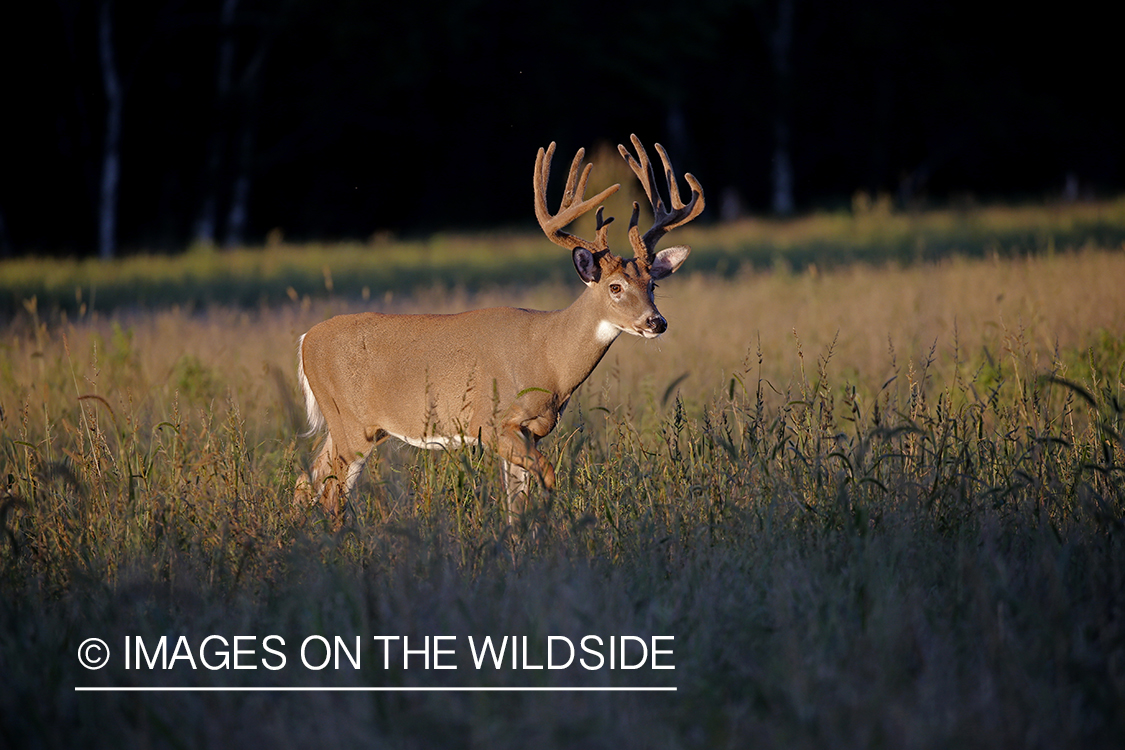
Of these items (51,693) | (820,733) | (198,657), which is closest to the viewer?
(820,733)

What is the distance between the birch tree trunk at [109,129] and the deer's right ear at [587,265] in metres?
18.4

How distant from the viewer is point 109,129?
21.7 metres

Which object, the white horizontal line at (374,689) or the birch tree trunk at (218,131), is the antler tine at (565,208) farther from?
the birch tree trunk at (218,131)

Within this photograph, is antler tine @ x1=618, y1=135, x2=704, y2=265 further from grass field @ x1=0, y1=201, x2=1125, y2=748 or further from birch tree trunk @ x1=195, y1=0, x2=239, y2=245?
birch tree trunk @ x1=195, y1=0, x2=239, y2=245

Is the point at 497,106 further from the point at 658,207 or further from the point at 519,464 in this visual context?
the point at 519,464

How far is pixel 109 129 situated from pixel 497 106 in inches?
600

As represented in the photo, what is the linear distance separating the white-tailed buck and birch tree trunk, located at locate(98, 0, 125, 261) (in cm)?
1749

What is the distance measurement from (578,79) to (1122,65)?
59.8 feet

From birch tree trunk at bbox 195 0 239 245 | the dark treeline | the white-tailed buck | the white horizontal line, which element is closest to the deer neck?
the white-tailed buck

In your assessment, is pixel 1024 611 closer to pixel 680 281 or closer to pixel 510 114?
pixel 680 281

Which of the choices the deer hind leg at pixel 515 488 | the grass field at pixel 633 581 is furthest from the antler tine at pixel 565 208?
the deer hind leg at pixel 515 488

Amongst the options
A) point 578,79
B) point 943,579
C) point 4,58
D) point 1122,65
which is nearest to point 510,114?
point 578,79

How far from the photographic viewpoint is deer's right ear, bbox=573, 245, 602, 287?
17.5 feet

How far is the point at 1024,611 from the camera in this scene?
3.42 m
